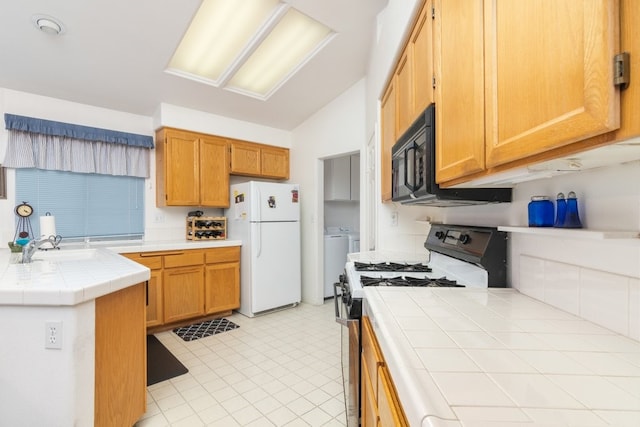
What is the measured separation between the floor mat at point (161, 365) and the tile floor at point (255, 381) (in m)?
0.06

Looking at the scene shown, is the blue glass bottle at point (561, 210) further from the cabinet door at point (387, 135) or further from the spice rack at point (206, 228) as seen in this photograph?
the spice rack at point (206, 228)

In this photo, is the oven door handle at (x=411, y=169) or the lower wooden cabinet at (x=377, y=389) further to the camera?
the oven door handle at (x=411, y=169)

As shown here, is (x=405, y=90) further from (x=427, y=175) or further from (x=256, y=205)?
(x=256, y=205)

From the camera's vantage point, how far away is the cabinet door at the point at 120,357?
141cm

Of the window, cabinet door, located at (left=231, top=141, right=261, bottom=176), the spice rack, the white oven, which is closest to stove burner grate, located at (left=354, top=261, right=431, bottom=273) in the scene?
the white oven

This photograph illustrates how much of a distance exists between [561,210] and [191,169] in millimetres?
3331

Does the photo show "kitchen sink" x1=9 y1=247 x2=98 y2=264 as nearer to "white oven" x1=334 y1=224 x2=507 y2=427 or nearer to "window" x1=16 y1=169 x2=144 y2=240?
"window" x1=16 y1=169 x2=144 y2=240

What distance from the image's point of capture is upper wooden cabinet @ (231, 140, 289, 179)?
3770mm

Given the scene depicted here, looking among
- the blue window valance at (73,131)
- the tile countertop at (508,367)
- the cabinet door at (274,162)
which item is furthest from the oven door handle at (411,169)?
the blue window valance at (73,131)

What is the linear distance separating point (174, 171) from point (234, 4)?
1.78 m

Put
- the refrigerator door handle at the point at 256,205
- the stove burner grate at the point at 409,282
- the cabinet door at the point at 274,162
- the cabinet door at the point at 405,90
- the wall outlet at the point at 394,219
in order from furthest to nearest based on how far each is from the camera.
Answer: the cabinet door at the point at 274,162, the refrigerator door handle at the point at 256,205, the wall outlet at the point at 394,219, the cabinet door at the point at 405,90, the stove burner grate at the point at 409,282

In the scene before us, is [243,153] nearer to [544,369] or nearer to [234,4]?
[234,4]

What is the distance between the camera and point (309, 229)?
3988 millimetres

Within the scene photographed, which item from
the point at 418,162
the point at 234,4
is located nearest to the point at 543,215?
the point at 418,162
